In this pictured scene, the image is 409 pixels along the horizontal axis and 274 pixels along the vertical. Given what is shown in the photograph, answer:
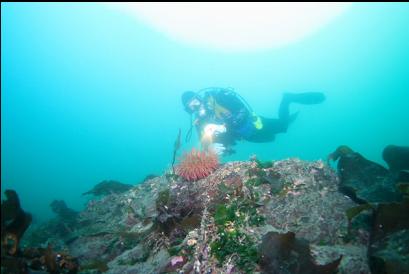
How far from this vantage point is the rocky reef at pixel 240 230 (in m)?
3.94

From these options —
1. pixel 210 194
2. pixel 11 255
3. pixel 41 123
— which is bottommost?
pixel 11 255

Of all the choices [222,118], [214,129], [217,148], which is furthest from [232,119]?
[217,148]

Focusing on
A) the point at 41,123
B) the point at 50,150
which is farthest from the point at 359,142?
the point at 41,123

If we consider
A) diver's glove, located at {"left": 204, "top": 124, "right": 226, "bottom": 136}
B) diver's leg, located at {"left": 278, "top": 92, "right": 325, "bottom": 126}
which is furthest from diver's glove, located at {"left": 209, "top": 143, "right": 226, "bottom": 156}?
diver's leg, located at {"left": 278, "top": 92, "right": 325, "bottom": 126}

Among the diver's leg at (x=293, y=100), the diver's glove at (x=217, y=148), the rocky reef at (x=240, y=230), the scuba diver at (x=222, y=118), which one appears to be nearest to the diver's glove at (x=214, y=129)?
the scuba diver at (x=222, y=118)

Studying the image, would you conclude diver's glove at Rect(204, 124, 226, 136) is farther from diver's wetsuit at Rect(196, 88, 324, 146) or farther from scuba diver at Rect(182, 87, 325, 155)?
diver's wetsuit at Rect(196, 88, 324, 146)

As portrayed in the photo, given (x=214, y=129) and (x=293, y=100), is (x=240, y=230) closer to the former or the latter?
(x=214, y=129)

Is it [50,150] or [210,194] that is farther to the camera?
[50,150]

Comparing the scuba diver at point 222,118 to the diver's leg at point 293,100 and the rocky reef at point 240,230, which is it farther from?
the rocky reef at point 240,230

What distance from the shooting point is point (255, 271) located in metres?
3.84

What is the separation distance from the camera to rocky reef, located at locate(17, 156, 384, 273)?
12.9 ft

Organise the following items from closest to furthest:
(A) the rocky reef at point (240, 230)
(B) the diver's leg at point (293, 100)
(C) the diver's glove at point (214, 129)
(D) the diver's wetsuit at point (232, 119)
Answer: (A) the rocky reef at point (240, 230) < (C) the diver's glove at point (214, 129) < (D) the diver's wetsuit at point (232, 119) < (B) the diver's leg at point (293, 100)

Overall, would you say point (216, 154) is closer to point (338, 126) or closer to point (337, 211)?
point (337, 211)

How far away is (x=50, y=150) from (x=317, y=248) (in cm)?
13205
